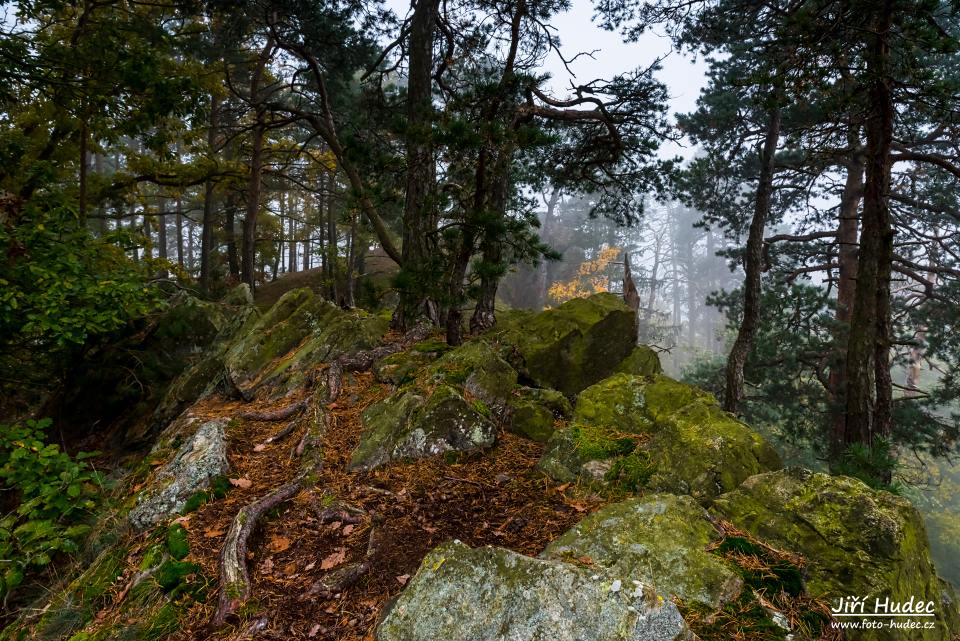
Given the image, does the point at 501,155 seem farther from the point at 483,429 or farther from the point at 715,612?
the point at 715,612

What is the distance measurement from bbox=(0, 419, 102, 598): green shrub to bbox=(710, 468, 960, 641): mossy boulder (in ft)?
17.2

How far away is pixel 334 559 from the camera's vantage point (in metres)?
3.17

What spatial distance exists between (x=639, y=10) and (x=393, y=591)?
11575 mm

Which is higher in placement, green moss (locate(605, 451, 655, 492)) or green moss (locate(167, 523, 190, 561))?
green moss (locate(605, 451, 655, 492))

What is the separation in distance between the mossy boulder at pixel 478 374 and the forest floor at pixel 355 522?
66 centimetres

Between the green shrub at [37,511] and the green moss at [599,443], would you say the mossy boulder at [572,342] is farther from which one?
the green shrub at [37,511]

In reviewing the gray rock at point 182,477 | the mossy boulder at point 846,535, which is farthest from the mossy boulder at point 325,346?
the mossy boulder at point 846,535

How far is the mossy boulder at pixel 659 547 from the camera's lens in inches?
97.0

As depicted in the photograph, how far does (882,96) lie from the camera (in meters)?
5.83

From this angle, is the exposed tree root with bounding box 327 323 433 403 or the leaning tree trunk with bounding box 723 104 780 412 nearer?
the exposed tree root with bounding box 327 323 433 403

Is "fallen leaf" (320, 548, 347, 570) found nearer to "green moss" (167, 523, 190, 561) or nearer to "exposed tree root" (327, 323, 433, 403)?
"green moss" (167, 523, 190, 561)

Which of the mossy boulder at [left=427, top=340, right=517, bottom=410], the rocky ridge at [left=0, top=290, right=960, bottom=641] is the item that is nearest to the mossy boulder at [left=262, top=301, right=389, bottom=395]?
the rocky ridge at [left=0, top=290, right=960, bottom=641]

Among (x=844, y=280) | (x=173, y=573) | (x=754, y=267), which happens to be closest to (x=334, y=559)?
(x=173, y=573)

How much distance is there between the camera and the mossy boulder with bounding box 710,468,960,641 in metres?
2.49
